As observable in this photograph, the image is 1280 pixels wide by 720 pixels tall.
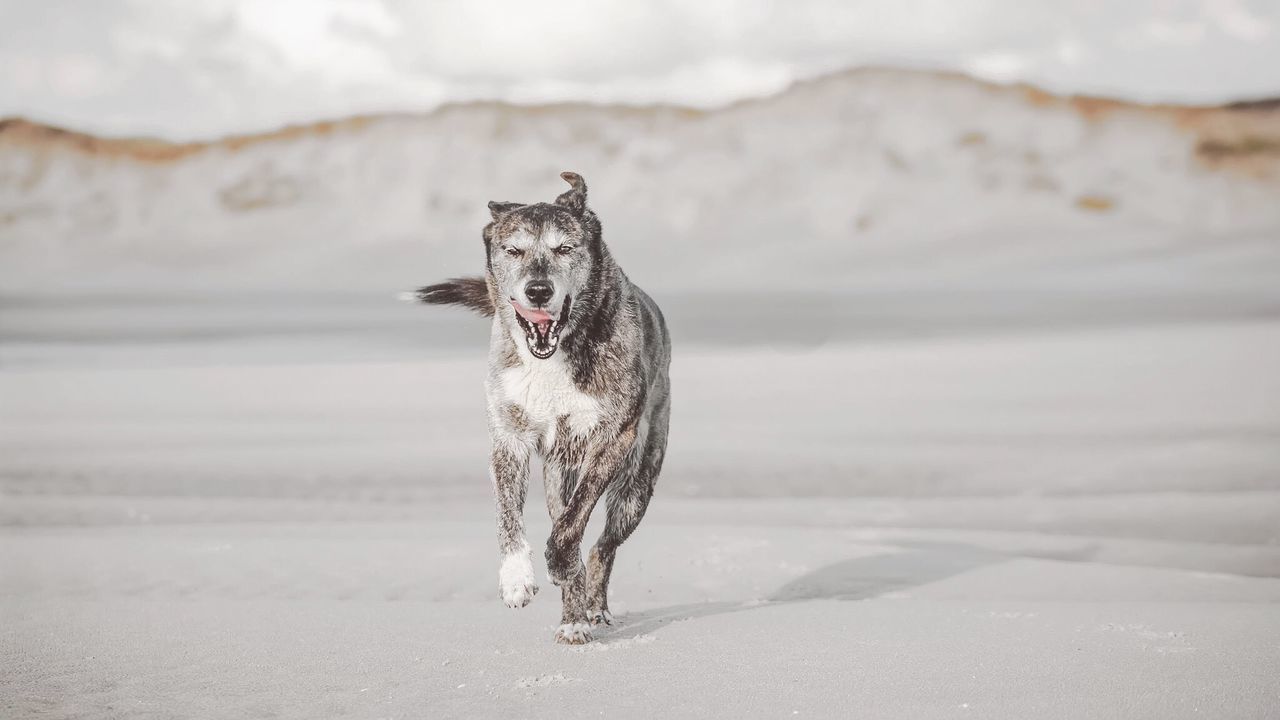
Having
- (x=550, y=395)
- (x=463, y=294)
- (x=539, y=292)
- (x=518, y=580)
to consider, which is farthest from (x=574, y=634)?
(x=463, y=294)

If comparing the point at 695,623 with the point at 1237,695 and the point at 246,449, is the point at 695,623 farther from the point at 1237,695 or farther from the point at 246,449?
the point at 246,449

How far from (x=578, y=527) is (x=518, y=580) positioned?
31 centimetres

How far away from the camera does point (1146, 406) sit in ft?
46.5

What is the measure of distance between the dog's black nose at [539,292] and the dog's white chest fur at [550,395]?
356 millimetres

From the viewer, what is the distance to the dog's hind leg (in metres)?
5.95

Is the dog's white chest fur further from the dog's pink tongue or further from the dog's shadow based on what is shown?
the dog's shadow

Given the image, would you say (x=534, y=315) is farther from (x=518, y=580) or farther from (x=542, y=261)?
(x=518, y=580)

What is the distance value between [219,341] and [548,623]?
20.2 meters

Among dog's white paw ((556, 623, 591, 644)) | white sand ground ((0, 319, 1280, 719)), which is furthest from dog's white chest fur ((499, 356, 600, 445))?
white sand ground ((0, 319, 1280, 719))

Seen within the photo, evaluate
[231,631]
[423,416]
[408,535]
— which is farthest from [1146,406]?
[231,631]

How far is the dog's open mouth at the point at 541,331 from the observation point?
17.4ft

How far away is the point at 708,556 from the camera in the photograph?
7922 millimetres

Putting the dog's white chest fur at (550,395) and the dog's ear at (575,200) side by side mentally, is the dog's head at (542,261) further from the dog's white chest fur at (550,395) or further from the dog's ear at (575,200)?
the dog's white chest fur at (550,395)

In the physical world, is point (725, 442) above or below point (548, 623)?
above
